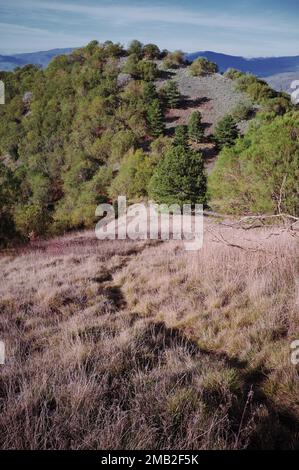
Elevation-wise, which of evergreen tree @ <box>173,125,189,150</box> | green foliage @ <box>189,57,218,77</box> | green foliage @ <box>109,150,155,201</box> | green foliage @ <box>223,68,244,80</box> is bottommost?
green foliage @ <box>109,150,155,201</box>

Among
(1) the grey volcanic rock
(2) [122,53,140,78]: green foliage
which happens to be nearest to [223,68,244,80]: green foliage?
(1) the grey volcanic rock

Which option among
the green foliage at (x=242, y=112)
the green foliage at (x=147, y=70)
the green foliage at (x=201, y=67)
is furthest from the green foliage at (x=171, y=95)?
the green foliage at (x=242, y=112)

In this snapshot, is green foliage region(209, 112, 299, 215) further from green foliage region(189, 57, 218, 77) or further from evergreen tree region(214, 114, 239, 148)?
green foliage region(189, 57, 218, 77)

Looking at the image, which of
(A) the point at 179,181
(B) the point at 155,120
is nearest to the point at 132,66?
(B) the point at 155,120

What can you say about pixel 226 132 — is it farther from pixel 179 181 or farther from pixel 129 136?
pixel 179 181

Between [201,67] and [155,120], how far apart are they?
2318 centimetres

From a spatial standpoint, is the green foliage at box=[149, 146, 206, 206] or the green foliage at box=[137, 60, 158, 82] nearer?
the green foliage at box=[149, 146, 206, 206]

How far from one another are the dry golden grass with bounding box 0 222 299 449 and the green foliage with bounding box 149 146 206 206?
20.5 m

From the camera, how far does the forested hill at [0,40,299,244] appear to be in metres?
15.4

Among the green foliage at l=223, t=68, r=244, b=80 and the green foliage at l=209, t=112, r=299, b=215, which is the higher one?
the green foliage at l=223, t=68, r=244, b=80

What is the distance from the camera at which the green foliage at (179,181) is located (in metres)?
A: 27.4

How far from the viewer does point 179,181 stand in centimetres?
2755

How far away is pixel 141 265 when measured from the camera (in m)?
7.99
